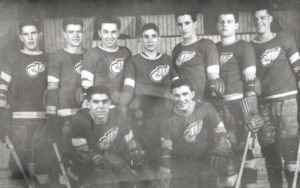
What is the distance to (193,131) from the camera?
461 centimetres

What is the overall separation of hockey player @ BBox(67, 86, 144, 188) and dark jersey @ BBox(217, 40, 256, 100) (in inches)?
38.7

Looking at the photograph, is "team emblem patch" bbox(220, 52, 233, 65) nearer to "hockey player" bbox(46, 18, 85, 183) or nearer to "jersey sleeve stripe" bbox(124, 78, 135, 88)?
"jersey sleeve stripe" bbox(124, 78, 135, 88)

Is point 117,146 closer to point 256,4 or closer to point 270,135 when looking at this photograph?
point 270,135

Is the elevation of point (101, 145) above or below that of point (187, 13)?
below

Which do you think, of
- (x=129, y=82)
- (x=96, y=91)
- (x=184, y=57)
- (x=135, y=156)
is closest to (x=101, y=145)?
(x=135, y=156)

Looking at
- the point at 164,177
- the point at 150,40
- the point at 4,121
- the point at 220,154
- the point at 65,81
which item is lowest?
the point at 164,177

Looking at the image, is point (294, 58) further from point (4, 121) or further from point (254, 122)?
point (4, 121)

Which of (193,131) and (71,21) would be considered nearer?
(71,21)

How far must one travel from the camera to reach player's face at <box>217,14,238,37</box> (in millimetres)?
4613

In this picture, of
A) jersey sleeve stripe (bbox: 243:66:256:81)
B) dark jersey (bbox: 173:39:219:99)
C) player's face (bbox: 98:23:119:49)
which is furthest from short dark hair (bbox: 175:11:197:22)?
jersey sleeve stripe (bbox: 243:66:256:81)

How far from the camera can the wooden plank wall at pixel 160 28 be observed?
4473 millimetres

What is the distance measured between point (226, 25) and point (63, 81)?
1.52m

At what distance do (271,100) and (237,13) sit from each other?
849 mm

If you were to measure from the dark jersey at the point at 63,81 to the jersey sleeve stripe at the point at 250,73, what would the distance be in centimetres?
147
